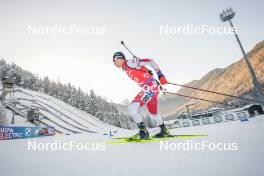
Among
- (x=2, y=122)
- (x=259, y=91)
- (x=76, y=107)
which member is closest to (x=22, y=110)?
(x=2, y=122)

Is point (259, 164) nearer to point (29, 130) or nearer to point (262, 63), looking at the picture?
point (29, 130)

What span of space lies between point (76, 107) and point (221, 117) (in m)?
71.7

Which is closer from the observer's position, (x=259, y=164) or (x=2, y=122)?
(x=259, y=164)

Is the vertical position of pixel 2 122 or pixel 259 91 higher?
pixel 2 122

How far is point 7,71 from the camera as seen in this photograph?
76.7 meters
